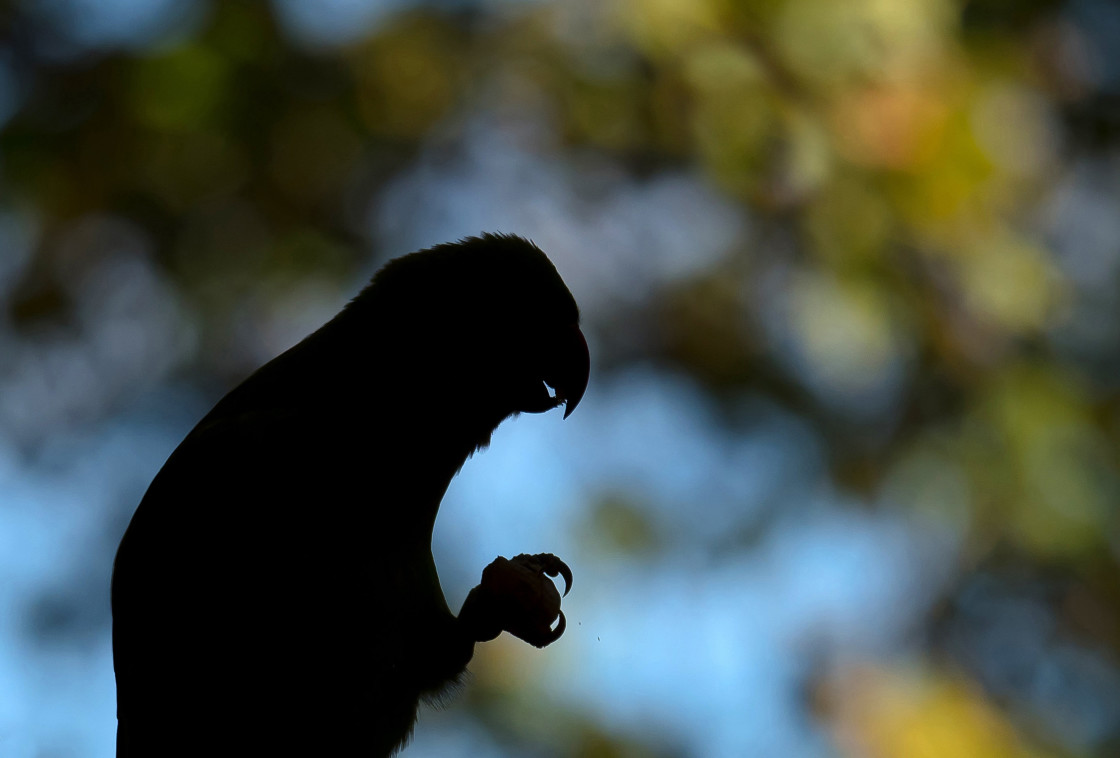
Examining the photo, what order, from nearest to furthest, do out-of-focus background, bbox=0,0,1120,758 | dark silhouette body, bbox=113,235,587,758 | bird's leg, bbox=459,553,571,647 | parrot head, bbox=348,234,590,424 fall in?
dark silhouette body, bbox=113,235,587,758
bird's leg, bbox=459,553,571,647
parrot head, bbox=348,234,590,424
out-of-focus background, bbox=0,0,1120,758

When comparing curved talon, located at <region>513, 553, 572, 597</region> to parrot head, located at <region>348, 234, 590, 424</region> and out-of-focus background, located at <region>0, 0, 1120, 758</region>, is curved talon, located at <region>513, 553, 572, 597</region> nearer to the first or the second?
parrot head, located at <region>348, 234, 590, 424</region>

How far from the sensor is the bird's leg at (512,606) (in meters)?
2.08

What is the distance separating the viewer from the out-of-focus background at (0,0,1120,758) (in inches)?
154

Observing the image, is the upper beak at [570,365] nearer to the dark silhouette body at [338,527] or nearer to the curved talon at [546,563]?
the dark silhouette body at [338,527]

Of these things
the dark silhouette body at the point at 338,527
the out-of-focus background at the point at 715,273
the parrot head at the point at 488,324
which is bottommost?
the dark silhouette body at the point at 338,527

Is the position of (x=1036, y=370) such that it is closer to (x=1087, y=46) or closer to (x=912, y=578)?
(x=912, y=578)

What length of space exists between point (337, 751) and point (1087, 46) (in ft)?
14.0

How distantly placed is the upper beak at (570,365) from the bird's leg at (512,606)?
42 centimetres

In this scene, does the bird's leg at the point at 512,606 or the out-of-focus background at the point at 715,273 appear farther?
the out-of-focus background at the point at 715,273

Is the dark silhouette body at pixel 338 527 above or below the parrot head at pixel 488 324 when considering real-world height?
below

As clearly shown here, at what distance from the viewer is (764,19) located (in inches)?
159

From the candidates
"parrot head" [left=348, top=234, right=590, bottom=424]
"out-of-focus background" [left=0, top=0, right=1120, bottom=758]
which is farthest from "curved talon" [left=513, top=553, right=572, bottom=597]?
"out-of-focus background" [left=0, top=0, right=1120, bottom=758]

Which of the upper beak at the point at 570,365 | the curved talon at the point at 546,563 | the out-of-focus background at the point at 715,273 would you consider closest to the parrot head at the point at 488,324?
the upper beak at the point at 570,365

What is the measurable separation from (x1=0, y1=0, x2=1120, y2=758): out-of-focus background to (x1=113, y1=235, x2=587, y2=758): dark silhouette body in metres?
1.59
